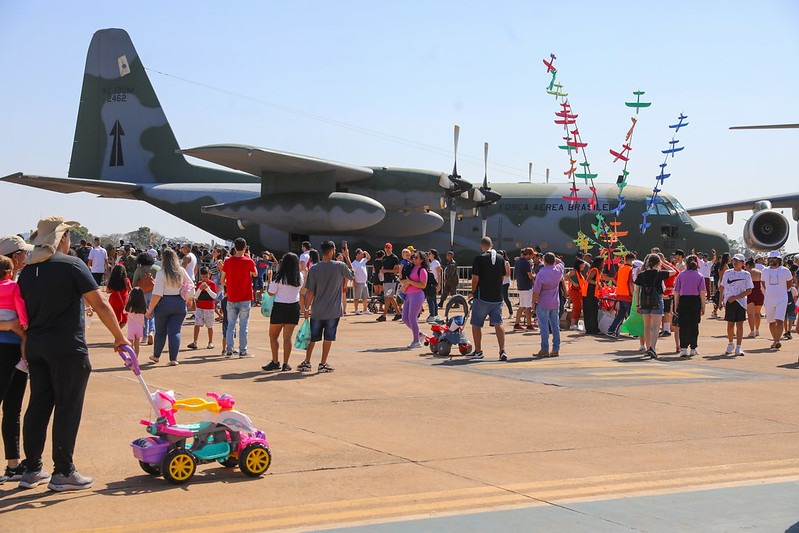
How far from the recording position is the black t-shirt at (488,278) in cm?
1273

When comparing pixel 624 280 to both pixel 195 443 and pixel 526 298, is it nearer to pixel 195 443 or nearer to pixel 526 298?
pixel 526 298

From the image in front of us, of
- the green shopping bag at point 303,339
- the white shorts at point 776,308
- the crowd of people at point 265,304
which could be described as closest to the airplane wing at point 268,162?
the crowd of people at point 265,304

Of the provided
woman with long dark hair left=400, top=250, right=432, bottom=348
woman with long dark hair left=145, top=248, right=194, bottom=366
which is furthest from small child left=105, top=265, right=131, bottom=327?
woman with long dark hair left=400, top=250, right=432, bottom=348

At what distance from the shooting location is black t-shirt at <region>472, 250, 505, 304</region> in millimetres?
12734

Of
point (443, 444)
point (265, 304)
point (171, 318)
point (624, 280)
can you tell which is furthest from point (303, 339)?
point (624, 280)

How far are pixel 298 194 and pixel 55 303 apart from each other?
2246 cm

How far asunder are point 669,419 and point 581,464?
225 cm

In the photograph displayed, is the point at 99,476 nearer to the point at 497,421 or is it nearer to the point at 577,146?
the point at 497,421

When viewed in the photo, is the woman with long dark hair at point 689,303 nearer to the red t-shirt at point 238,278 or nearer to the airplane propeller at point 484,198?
the red t-shirt at point 238,278

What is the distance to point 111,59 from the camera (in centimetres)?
3331

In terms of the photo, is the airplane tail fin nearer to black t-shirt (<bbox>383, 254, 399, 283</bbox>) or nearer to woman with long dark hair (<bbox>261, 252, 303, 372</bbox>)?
black t-shirt (<bbox>383, 254, 399, 283</bbox>)

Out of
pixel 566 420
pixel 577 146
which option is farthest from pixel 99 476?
pixel 577 146

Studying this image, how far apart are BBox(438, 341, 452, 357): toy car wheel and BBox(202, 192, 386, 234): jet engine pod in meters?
13.9

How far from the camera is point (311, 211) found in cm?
2728
